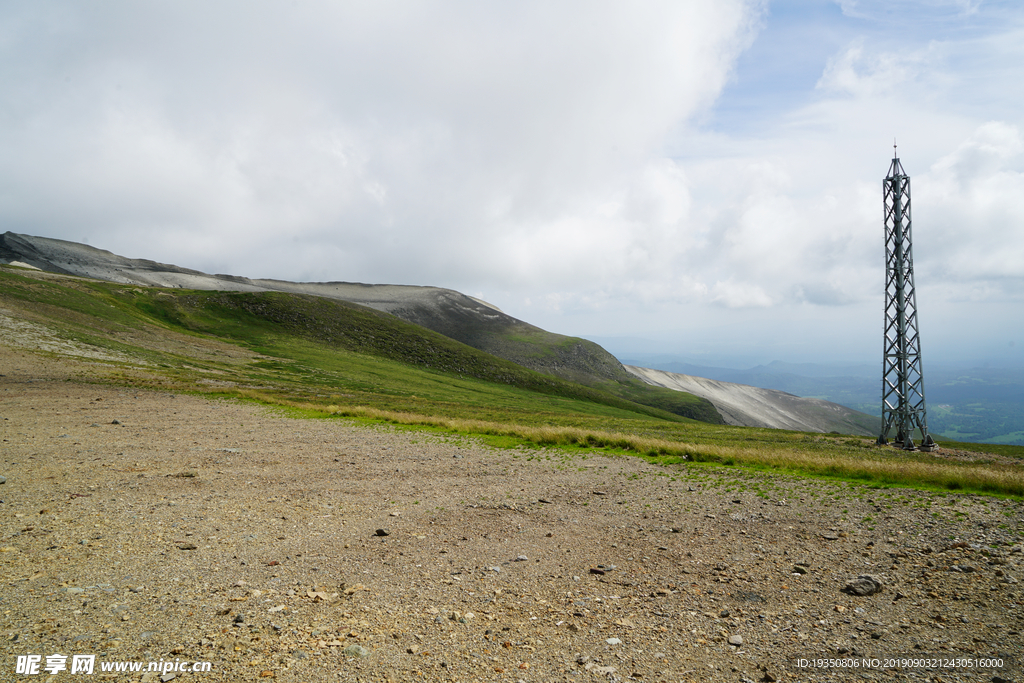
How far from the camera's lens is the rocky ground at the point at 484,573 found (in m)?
6.29

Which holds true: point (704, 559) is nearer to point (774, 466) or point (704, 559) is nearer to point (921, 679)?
point (921, 679)

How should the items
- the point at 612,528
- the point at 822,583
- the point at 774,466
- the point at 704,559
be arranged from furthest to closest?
the point at 774,466 < the point at 612,528 < the point at 704,559 < the point at 822,583

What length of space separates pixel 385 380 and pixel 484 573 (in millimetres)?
61237

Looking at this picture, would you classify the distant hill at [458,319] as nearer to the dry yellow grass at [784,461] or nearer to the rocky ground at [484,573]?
the dry yellow grass at [784,461]

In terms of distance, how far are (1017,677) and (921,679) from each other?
1.24 meters

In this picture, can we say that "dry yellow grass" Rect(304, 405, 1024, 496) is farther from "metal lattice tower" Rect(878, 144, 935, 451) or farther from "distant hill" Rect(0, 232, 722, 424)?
"distant hill" Rect(0, 232, 722, 424)

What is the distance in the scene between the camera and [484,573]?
8.92 m

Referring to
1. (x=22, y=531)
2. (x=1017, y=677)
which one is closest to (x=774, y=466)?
(x=1017, y=677)

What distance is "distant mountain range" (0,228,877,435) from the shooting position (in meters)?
136

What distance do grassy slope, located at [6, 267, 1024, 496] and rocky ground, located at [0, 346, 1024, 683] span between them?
545 centimetres

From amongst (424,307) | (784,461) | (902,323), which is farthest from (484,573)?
(424,307)

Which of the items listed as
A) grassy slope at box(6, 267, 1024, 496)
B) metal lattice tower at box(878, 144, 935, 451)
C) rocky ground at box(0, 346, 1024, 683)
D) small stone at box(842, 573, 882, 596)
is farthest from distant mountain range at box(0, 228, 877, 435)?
small stone at box(842, 573, 882, 596)

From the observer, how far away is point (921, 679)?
616cm

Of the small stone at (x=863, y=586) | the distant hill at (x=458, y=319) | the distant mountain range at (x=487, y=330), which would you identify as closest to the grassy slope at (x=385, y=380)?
→ the small stone at (x=863, y=586)
